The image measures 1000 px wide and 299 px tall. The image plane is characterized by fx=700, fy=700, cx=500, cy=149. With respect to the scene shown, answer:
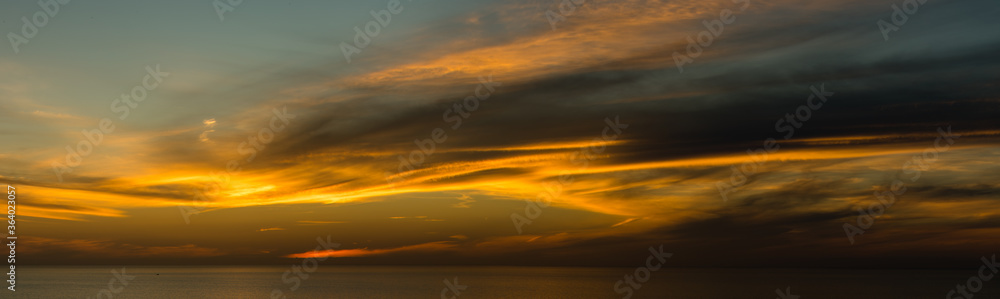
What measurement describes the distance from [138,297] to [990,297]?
17744 centimetres

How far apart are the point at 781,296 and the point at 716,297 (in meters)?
16.5

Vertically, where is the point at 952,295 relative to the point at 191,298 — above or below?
above

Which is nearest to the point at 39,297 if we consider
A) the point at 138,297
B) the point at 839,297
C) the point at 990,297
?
the point at 138,297

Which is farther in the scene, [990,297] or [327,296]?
[327,296]

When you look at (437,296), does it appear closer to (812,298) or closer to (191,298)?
(191,298)

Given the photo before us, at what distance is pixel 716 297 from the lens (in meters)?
151

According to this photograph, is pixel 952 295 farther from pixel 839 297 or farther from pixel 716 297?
pixel 716 297

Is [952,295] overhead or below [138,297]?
overhead

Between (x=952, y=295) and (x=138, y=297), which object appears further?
(x=952, y=295)

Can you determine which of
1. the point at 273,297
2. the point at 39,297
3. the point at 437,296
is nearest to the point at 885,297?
the point at 437,296

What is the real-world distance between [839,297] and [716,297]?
89.6 feet

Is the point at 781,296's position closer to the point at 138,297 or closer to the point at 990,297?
the point at 990,297

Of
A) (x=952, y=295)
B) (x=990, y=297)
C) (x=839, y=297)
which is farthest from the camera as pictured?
(x=952, y=295)

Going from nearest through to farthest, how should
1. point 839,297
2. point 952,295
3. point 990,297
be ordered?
point 990,297
point 839,297
point 952,295
